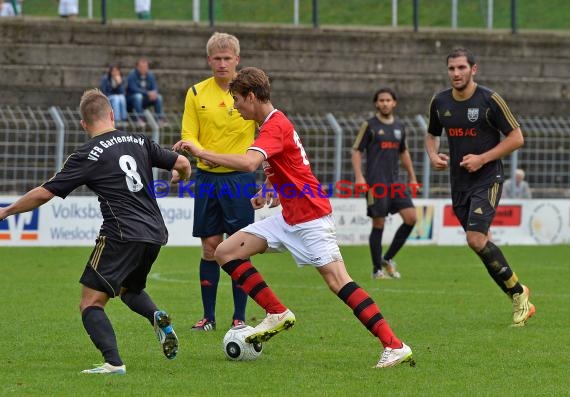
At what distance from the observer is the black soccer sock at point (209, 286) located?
32.3ft

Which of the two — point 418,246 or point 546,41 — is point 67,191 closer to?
point 418,246

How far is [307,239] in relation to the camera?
7.90 metres

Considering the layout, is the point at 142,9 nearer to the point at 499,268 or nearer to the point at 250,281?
the point at 499,268

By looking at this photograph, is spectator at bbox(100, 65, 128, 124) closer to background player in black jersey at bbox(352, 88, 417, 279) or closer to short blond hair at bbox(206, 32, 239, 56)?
background player in black jersey at bbox(352, 88, 417, 279)

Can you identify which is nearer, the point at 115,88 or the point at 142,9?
the point at 115,88

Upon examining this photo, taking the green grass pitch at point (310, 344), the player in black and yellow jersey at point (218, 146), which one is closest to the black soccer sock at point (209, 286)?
the player in black and yellow jersey at point (218, 146)

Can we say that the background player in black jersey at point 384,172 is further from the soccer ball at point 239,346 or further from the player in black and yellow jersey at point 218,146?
the soccer ball at point 239,346

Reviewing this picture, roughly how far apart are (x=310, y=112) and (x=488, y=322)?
594 inches

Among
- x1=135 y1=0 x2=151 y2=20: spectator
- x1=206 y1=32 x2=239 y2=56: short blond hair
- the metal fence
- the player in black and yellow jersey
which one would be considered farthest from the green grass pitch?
x1=135 y1=0 x2=151 y2=20: spectator

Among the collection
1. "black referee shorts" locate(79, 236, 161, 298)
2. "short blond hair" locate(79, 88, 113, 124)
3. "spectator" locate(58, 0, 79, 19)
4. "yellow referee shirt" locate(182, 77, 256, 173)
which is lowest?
"black referee shorts" locate(79, 236, 161, 298)

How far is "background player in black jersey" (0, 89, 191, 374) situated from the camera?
730 cm

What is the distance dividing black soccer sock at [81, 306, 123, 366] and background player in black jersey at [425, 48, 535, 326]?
13.0 ft

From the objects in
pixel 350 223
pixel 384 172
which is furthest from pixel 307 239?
pixel 350 223

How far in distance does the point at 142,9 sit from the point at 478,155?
57.7 feet
